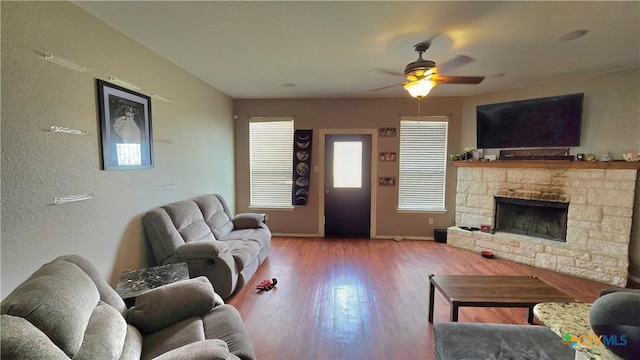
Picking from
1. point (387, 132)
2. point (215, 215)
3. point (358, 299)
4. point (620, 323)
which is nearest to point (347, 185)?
point (387, 132)

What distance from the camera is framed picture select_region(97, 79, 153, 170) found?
2.21 metres

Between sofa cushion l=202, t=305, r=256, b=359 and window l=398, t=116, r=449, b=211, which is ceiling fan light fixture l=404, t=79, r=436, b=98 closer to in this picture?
window l=398, t=116, r=449, b=211

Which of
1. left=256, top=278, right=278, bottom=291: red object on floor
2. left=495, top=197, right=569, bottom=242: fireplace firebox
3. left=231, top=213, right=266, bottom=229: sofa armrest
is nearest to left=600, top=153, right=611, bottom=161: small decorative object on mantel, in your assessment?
left=495, top=197, right=569, bottom=242: fireplace firebox

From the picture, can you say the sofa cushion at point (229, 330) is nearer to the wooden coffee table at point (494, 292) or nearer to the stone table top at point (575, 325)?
the stone table top at point (575, 325)

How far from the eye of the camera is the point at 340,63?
311 centimetres

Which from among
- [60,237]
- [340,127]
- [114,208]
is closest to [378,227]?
[340,127]

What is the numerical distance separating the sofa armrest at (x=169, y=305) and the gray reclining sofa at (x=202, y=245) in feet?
2.88

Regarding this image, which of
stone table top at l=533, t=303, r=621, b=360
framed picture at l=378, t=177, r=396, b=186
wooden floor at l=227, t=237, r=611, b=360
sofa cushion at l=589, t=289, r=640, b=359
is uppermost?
framed picture at l=378, t=177, r=396, b=186

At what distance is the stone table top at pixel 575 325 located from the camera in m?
0.67

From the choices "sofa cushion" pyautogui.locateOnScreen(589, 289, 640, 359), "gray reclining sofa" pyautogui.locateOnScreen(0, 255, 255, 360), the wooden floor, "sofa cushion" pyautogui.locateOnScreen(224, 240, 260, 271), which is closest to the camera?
"sofa cushion" pyautogui.locateOnScreen(589, 289, 640, 359)

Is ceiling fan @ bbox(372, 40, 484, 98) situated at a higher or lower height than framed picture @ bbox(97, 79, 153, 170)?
higher

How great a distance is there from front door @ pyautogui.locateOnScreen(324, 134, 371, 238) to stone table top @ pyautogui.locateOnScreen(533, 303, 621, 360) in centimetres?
404

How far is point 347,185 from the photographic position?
498 centimetres

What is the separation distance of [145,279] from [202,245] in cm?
55
